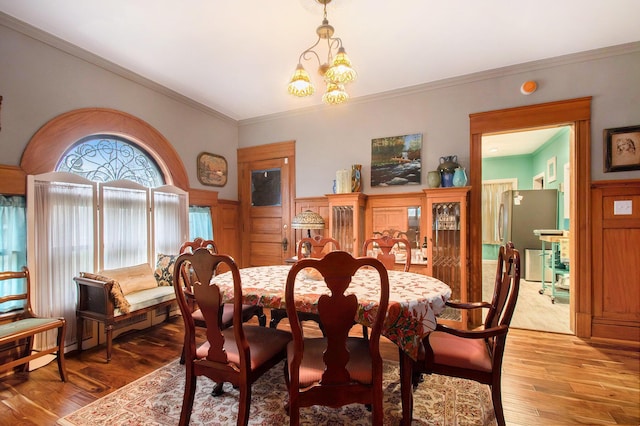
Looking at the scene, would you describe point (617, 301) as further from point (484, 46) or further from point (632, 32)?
point (484, 46)

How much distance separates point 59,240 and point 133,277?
0.69 m

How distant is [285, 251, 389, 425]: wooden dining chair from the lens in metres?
1.25

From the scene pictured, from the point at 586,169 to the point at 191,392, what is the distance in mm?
3904

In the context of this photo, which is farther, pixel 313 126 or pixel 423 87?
pixel 313 126

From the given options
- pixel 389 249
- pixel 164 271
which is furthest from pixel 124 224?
pixel 389 249

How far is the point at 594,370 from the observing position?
7.39 feet

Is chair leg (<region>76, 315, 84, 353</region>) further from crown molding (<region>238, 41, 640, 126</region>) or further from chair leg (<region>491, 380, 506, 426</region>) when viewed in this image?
crown molding (<region>238, 41, 640, 126</region>)

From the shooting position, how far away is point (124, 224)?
10.0 ft

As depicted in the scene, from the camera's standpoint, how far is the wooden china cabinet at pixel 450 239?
3098 mm

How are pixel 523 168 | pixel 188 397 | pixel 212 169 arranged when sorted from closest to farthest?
pixel 188 397 → pixel 212 169 → pixel 523 168

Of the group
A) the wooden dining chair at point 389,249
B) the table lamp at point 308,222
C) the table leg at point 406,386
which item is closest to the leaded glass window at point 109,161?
the table lamp at point 308,222

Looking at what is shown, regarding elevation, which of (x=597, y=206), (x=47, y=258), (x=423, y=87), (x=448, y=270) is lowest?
(x=448, y=270)

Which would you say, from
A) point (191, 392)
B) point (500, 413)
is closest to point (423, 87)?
point (500, 413)

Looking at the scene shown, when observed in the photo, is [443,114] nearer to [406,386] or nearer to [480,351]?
[480,351]
